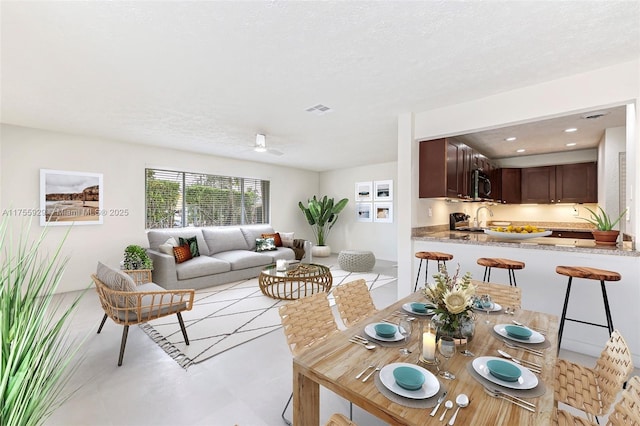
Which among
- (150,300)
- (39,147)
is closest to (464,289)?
(150,300)

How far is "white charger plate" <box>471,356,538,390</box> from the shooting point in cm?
113

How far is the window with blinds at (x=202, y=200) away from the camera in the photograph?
18.0 ft

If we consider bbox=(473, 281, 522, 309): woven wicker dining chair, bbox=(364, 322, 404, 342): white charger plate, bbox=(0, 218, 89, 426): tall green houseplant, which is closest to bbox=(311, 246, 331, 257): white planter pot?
bbox=(473, 281, 522, 309): woven wicker dining chair

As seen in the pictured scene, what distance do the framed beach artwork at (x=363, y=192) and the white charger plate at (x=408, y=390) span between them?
261 inches

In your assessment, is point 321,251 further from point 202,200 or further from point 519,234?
point 519,234

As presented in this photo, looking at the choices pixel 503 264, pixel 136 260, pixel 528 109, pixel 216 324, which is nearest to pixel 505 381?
pixel 503 264

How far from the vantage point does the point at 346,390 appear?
3.75 feet

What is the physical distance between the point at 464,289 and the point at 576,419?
2.30ft

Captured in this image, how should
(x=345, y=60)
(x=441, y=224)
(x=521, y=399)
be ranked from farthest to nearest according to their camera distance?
1. (x=441, y=224)
2. (x=345, y=60)
3. (x=521, y=399)

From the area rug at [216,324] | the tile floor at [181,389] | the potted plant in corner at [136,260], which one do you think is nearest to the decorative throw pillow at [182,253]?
the potted plant in corner at [136,260]

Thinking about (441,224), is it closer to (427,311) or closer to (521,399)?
(427,311)

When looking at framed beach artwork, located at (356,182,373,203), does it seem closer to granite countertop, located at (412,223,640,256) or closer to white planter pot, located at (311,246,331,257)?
white planter pot, located at (311,246,331,257)

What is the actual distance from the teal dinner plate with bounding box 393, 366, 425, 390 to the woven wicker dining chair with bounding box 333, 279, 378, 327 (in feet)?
2.85

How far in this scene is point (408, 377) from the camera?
116 centimetres
